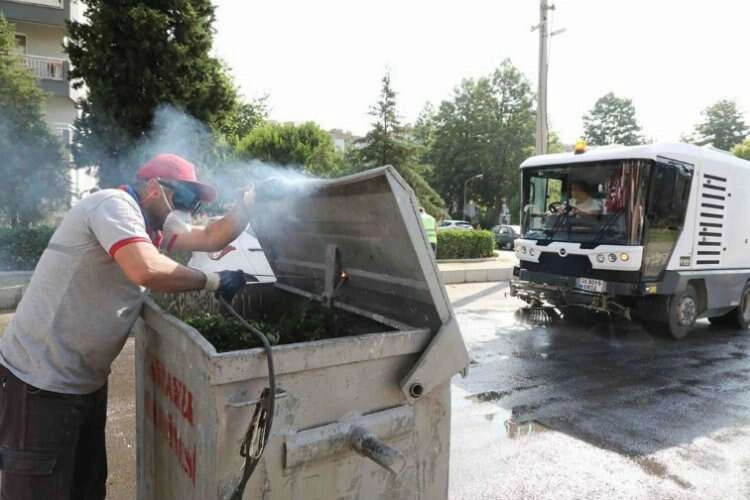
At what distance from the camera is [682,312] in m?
7.33

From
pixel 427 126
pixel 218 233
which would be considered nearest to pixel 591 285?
pixel 218 233

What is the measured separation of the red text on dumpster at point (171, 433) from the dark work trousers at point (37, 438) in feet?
0.84

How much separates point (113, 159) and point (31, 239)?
239 centimetres

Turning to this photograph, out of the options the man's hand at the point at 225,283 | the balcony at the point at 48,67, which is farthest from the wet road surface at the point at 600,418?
the balcony at the point at 48,67

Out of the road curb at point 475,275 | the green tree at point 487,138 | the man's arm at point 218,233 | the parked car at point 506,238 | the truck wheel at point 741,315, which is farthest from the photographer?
the green tree at point 487,138

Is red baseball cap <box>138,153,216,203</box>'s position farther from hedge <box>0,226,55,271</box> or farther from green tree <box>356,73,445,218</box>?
green tree <box>356,73,445,218</box>

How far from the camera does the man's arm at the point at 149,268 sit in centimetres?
183

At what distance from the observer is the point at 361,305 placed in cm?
260

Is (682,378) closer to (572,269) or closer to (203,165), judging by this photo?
(572,269)

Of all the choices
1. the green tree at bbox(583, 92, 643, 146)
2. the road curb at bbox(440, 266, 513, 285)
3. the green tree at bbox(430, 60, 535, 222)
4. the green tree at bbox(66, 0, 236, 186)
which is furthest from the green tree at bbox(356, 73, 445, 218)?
the green tree at bbox(583, 92, 643, 146)

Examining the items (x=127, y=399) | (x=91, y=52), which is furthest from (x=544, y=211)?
(x=91, y=52)

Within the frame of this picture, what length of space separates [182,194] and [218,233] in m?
0.27

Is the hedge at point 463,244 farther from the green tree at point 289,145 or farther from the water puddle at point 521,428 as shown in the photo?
the green tree at point 289,145

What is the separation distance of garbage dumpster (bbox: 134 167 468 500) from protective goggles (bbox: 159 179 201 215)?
1.47 ft
